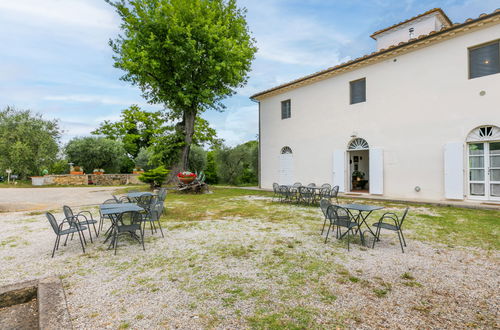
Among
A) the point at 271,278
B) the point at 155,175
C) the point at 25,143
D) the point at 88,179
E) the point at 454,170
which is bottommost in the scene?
the point at 271,278

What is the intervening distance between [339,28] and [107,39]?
13.9 meters

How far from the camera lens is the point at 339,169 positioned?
40.0ft

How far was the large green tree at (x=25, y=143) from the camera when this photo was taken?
19.0 metres

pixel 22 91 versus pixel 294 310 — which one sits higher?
pixel 22 91

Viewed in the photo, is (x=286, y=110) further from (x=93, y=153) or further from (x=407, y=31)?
(x=93, y=153)

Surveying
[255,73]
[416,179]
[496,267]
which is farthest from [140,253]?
[255,73]

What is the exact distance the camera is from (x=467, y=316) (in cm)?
233

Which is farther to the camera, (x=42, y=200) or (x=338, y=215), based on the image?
(x=42, y=200)

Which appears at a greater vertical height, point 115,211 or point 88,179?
point 115,211

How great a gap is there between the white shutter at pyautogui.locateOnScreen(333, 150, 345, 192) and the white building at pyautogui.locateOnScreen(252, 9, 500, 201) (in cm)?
5

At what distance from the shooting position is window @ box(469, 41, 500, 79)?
8374mm

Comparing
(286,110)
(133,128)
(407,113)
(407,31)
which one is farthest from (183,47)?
(133,128)

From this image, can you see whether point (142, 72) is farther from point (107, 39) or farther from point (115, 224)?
point (115, 224)

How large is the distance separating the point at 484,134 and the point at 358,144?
14.9 feet
